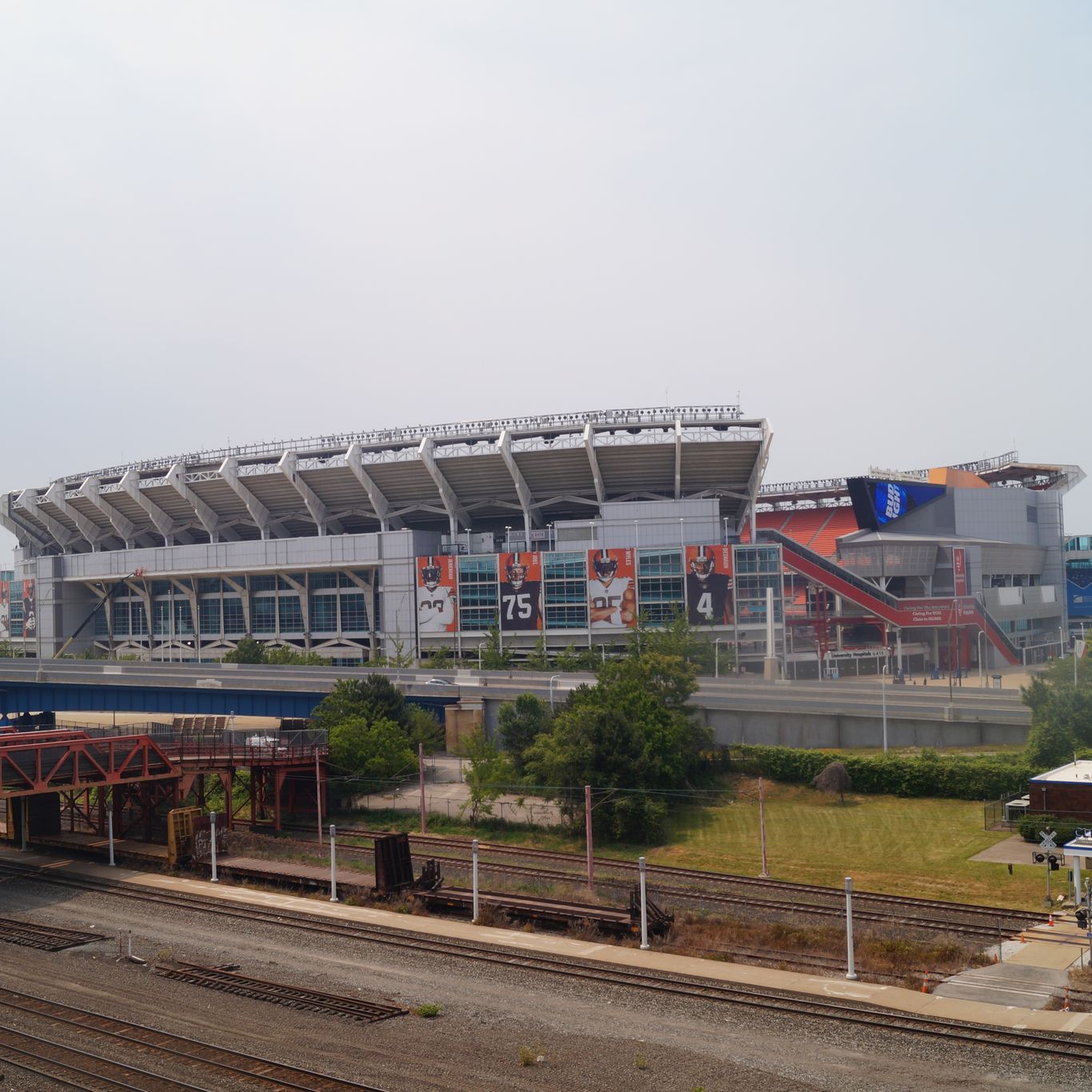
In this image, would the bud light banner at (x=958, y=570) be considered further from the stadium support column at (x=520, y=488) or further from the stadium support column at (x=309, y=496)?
the stadium support column at (x=309, y=496)

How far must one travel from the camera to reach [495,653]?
9156 centimetres

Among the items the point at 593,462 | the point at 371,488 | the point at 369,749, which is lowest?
the point at 369,749

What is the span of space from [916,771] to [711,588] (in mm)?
43912

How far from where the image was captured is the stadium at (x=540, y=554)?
9575 cm

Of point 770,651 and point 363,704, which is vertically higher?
point 770,651

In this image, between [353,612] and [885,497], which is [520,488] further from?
[885,497]

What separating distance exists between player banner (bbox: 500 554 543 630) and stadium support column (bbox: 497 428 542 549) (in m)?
4.21

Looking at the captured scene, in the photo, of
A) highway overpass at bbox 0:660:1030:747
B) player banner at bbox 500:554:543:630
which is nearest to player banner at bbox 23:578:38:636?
highway overpass at bbox 0:660:1030:747

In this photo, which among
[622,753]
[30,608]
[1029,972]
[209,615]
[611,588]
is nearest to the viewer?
[1029,972]

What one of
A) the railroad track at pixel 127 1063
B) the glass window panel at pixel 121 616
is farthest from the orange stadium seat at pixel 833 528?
the railroad track at pixel 127 1063

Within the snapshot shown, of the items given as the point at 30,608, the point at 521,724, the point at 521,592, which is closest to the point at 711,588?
the point at 521,592

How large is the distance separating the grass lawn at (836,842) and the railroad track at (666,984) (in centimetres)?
1250

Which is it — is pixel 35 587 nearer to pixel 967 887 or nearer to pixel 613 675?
pixel 613 675

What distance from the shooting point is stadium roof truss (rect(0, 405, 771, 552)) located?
3863 inches
